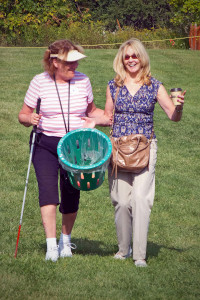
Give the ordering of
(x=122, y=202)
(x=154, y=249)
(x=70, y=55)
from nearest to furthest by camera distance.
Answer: (x=70, y=55), (x=122, y=202), (x=154, y=249)

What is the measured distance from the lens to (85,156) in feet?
17.3

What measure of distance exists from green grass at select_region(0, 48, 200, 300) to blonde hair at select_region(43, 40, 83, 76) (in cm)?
173

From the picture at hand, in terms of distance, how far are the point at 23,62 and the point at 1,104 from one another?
208 inches

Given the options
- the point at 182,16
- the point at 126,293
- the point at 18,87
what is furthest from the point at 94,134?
the point at 182,16

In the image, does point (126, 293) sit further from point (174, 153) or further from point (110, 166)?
point (174, 153)

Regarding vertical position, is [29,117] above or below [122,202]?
above

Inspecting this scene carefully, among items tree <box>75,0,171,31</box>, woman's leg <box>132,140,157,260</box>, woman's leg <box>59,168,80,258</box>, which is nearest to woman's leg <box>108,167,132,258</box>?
woman's leg <box>132,140,157,260</box>

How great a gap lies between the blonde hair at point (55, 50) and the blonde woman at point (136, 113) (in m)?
0.47

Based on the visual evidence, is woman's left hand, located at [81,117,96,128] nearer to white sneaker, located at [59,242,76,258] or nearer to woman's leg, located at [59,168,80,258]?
woman's leg, located at [59,168,80,258]

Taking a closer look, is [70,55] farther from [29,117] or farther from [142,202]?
[142,202]

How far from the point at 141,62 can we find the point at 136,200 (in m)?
1.25

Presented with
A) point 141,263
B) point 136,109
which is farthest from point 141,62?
point 141,263

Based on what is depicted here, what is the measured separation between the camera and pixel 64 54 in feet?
16.8

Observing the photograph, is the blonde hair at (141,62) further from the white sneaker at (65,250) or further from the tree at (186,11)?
the tree at (186,11)
